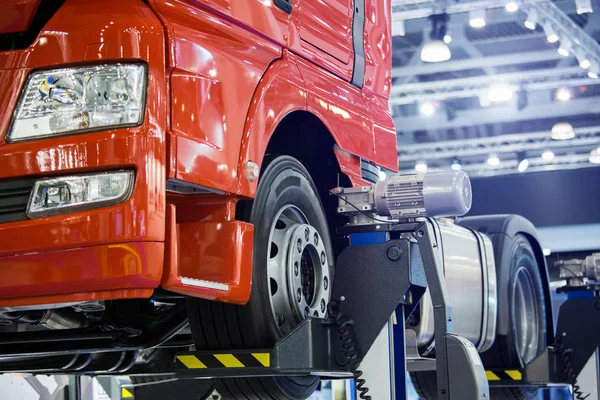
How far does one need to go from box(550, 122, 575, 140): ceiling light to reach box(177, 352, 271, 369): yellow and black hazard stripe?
16899 mm

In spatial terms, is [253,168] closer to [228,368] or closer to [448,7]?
[228,368]

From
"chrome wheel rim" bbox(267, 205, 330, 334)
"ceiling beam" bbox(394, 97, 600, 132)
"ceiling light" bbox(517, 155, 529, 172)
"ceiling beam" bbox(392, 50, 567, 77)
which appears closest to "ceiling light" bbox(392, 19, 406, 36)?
"ceiling beam" bbox(392, 50, 567, 77)

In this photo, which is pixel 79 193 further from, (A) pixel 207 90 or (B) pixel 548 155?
(B) pixel 548 155

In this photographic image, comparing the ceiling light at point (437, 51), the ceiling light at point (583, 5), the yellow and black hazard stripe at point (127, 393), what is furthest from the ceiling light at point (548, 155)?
the yellow and black hazard stripe at point (127, 393)

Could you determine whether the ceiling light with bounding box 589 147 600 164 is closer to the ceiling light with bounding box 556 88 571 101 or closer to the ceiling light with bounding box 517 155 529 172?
the ceiling light with bounding box 517 155 529 172

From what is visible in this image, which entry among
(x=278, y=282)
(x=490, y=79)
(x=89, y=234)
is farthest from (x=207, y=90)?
(x=490, y=79)

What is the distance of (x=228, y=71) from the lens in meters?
3.13

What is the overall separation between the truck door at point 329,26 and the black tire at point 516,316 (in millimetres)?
2303

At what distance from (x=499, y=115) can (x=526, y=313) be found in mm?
13708

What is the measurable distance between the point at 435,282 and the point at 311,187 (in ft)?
1.98

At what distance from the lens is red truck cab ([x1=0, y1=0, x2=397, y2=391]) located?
269 centimetres

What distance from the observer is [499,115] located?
65.3 ft

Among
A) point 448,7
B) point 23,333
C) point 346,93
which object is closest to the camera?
A: point 23,333

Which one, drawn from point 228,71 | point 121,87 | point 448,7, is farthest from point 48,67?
point 448,7
